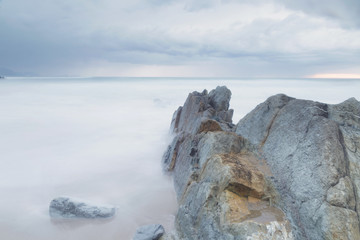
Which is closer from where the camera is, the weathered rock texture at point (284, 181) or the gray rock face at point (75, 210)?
the weathered rock texture at point (284, 181)

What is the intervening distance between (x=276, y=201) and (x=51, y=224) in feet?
19.6

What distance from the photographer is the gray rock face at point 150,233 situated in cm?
608

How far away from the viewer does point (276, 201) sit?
530 centimetres

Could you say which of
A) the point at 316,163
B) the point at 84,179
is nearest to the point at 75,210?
the point at 84,179

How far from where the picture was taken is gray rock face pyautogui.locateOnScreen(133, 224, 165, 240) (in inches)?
239

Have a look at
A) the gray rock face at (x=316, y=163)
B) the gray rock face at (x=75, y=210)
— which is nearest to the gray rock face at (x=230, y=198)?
the gray rock face at (x=316, y=163)

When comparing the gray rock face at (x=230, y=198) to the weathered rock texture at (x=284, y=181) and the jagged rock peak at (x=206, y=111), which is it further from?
the jagged rock peak at (x=206, y=111)

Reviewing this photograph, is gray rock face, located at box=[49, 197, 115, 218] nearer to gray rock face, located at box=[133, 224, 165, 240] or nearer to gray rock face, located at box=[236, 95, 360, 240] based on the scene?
gray rock face, located at box=[133, 224, 165, 240]

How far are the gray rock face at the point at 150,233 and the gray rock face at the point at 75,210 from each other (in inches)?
68.6

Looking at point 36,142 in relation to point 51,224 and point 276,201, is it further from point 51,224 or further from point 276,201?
point 276,201

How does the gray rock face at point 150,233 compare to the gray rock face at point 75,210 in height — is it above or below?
above

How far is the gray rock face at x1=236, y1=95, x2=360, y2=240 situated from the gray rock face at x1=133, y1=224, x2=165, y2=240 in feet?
9.13

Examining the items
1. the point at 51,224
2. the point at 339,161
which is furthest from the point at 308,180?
the point at 51,224

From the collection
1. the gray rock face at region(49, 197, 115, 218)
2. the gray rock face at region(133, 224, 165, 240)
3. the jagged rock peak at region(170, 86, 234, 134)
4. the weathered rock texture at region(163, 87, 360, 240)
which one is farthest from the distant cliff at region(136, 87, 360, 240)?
the jagged rock peak at region(170, 86, 234, 134)
